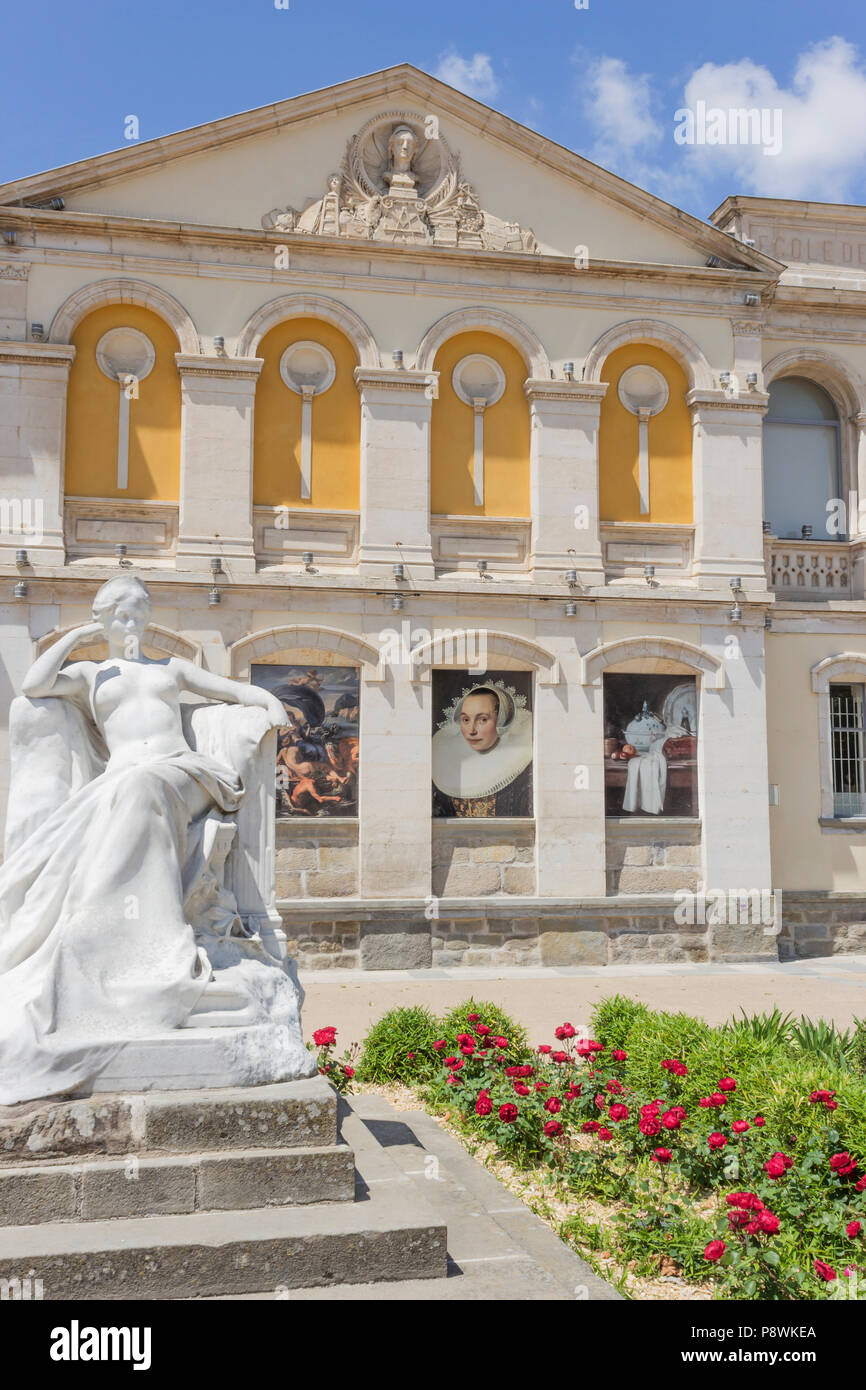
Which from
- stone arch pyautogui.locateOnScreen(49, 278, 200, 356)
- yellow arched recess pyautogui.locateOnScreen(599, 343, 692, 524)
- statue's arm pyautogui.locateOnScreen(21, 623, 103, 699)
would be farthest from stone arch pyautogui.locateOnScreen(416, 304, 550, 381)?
statue's arm pyautogui.locateOnScreen(21, 623, 103, 699)

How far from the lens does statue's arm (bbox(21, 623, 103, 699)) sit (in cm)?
568

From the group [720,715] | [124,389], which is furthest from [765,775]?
A: [124,389]

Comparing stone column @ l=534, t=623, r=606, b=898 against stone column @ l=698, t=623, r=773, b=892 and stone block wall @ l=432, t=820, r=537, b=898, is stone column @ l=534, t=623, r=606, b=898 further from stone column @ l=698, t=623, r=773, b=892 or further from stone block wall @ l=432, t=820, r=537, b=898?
stone column @ l=698, t=623, r=773, b=892

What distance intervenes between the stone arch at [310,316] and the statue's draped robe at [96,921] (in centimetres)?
1048

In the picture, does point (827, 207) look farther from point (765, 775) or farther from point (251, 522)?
point (251, 522)

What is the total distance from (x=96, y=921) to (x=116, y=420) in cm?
1097

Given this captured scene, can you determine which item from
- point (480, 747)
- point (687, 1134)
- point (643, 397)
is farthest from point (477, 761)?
point (687, 1134)

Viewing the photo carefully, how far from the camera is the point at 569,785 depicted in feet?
48.6

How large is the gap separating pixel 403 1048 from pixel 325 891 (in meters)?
6.29

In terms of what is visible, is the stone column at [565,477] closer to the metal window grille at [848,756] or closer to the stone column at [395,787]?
the stone column at [395,787]

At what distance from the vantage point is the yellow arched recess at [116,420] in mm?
14383

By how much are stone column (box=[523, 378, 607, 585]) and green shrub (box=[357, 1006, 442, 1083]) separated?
26.6ft

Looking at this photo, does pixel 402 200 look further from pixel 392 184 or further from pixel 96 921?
pixel 96 921

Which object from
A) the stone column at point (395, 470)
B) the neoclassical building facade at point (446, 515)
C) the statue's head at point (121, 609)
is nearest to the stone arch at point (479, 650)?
the neoclassical building facade at point (446, 515)
